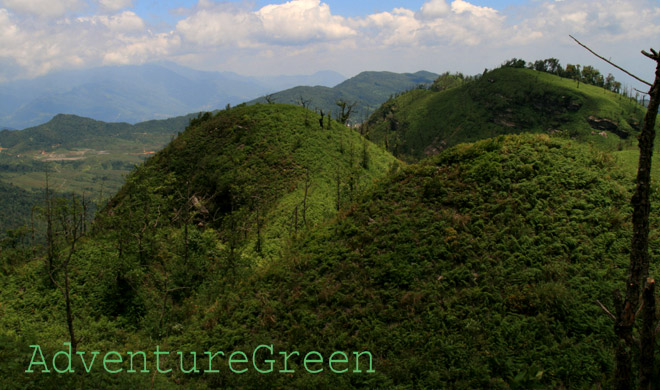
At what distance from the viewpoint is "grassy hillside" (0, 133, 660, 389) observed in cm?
1095

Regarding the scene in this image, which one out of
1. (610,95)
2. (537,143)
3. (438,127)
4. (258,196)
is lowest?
(258,196)

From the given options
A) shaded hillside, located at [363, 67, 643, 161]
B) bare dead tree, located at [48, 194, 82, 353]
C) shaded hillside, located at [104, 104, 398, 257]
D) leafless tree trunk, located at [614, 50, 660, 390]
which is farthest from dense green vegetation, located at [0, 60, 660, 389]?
shaded hillside, located at [363, 67, 643, 161]

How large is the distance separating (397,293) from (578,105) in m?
123

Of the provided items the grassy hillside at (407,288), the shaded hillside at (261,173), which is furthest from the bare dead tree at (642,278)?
the shaded hillside at (261,173)

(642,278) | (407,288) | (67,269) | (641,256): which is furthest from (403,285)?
(67,269)

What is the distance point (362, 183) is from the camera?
34469mm

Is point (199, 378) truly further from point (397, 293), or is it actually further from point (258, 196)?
point (258, 196)

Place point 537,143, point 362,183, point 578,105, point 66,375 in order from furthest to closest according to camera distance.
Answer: point 578,105, point 362,183, point 537,143, point 66,375

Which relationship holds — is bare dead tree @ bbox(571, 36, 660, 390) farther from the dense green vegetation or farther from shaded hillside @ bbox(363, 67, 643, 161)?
shaded hillside @ bbox(363, 67, 643, 161)

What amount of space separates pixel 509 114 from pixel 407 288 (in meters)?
124

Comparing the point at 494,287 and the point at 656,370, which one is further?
the point at 494,287

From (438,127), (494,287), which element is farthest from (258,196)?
(438,127)

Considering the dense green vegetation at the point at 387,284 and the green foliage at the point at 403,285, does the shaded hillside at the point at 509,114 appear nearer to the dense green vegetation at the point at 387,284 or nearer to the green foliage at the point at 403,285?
the dense green vegetation at the point at 387,284

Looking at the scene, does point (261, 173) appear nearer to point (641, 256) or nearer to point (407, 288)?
point (407, 288)
